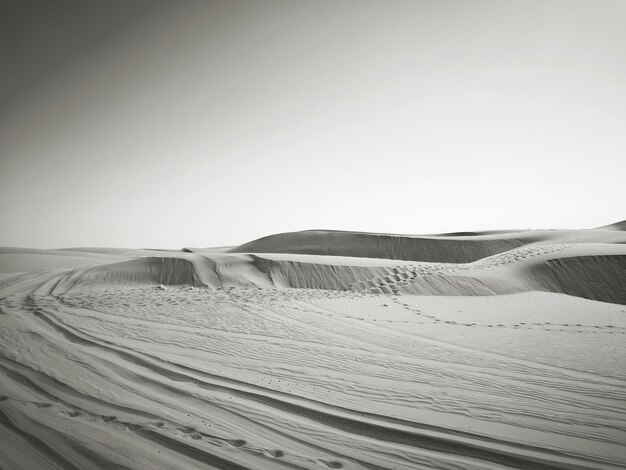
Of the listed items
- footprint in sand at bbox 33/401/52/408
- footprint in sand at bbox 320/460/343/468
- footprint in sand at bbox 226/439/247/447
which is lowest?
footprint in sand at bbox 320/460/343/468

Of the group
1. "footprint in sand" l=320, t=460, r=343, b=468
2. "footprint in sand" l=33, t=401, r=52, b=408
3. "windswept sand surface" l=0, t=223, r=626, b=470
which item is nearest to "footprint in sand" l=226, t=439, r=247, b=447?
"windswept sand surface" l=0, t=223, r=626, b=470

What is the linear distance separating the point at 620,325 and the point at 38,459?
9472 millimetres

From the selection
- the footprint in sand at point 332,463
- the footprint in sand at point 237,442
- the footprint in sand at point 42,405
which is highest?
the footprint in sand at point 42,405

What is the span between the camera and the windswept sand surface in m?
2.76

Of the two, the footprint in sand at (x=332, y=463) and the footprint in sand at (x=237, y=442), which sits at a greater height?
the footprint in sand at (x=237, y=442)

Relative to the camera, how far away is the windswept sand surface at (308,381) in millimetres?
2764

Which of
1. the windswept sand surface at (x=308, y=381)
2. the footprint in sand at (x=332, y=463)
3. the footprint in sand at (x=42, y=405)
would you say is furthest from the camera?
the footprint in sand at (x=42, y=405)

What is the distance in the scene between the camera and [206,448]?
275 cm

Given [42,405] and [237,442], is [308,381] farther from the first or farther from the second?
[42,405]

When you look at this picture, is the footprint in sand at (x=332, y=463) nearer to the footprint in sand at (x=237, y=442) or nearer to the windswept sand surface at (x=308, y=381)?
the windswept sand surface at (x=308, y=381)

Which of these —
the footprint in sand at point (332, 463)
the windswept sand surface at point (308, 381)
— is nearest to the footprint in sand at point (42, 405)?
the windswept sand surface at point (308, 381)

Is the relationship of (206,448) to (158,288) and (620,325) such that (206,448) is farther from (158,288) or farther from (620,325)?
(158,288)

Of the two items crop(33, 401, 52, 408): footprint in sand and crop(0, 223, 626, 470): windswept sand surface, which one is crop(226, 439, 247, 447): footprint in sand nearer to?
crop(0, 223, 626, 470): windswept sand surface

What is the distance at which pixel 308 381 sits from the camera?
4246 millimetres
